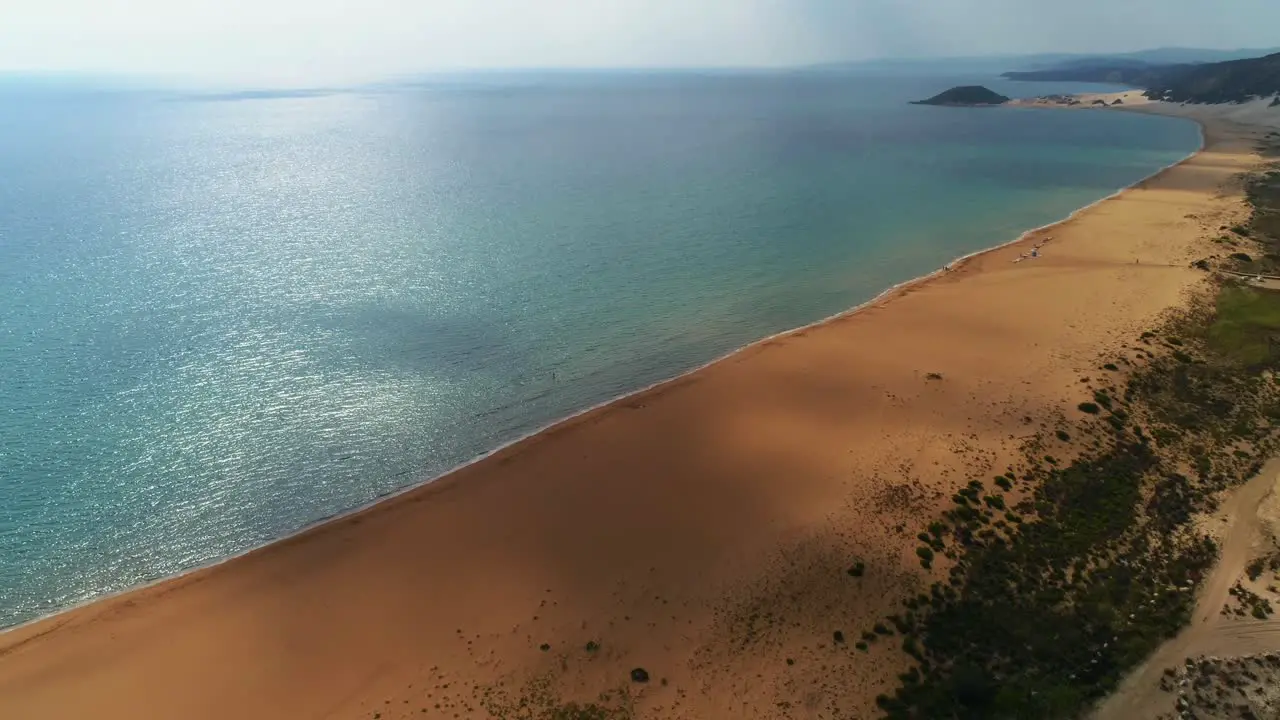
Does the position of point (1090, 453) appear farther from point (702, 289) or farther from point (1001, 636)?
point (702, 289)

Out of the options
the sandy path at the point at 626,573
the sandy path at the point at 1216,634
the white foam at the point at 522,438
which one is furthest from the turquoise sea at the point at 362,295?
the sandy path at the point at 1216,634

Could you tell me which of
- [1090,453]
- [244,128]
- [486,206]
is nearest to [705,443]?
[1090,453]

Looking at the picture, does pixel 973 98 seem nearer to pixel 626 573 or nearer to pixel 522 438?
pixel 522 438

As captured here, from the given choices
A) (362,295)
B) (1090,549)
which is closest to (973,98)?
(362,295)

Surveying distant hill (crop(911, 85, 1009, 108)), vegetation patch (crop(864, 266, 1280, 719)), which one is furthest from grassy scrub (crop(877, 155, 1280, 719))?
distant hill (crop(911, 85, 1009, 108))

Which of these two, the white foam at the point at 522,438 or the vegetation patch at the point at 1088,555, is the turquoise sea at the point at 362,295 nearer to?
the white foam at the point at 522,438
